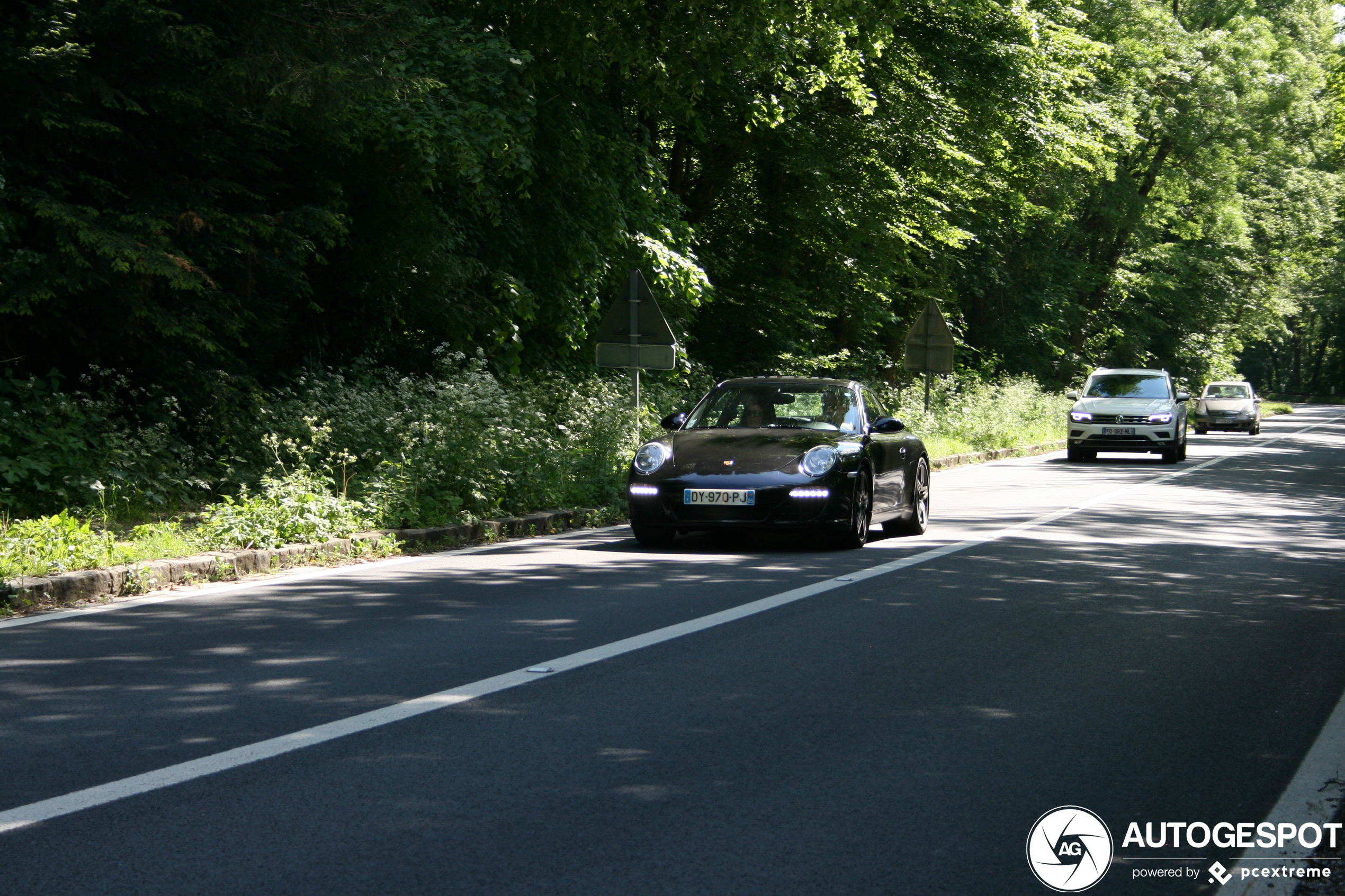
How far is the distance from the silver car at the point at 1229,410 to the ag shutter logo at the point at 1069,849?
142ft

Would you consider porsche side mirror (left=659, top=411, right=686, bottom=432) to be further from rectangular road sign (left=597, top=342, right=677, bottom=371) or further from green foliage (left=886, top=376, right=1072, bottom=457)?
green foliage (left=886, top=376, right=1072, bottom=457)

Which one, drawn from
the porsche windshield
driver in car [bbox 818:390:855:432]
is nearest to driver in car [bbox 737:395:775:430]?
the porsche windshield

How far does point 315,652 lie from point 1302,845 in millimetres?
4643

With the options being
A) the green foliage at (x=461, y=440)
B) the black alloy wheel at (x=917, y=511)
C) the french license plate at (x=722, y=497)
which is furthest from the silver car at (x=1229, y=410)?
the french license plate at (x=722, y=497)

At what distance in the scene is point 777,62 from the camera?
19797 mm

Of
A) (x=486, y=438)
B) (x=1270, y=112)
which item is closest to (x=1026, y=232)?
(x=1270, y=112)

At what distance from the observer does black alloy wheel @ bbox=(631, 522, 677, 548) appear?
1176cm

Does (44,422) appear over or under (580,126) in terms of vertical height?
under

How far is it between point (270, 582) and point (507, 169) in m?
7.50

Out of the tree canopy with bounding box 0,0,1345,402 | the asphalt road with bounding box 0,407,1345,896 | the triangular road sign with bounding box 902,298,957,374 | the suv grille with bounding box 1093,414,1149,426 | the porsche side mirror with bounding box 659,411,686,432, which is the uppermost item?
the tree canopy with bounding box 0,0,1345,402

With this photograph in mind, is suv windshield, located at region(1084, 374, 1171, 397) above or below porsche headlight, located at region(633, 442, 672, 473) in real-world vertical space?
above

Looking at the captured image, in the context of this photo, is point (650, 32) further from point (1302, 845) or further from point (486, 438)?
point (1302, 845)

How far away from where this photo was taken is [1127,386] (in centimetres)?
2750

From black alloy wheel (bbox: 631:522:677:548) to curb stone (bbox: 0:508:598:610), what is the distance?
5.01ft
